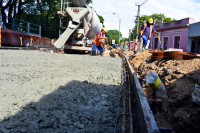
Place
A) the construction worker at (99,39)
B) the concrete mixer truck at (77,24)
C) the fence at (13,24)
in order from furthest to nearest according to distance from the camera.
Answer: the fence at (13,24), the construction worker at (99,39), the concrete mixer truck at (77,24)

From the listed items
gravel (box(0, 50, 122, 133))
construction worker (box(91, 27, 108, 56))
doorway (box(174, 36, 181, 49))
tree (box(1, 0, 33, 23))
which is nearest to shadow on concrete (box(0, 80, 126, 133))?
gravel (box(0, 50, 122, 133))

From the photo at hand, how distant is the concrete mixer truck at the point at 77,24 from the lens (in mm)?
9673

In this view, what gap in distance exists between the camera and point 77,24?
32.8 feet

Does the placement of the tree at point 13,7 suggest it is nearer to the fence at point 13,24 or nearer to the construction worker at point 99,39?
the fence at point 13,24

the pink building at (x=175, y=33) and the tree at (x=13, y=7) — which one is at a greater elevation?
the tree at (x=13, y=7)

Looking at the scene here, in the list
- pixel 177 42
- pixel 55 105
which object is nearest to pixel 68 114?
pixel 55 105

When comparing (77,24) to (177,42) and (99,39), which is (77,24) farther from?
(177,42)

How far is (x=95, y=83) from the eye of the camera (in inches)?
160

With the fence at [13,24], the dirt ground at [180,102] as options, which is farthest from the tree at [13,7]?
the dirt ground at [180,102]

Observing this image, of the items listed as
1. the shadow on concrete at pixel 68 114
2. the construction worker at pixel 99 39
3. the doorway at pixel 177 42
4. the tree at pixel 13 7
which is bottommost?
the shadow on concrete at pixel 68 114

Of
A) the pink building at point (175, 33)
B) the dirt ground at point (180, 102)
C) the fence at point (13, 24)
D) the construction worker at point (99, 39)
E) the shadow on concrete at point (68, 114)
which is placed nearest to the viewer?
the shadow on concrete at point (68, 114)

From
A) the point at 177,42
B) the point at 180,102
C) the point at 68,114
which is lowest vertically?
the point at 68,114

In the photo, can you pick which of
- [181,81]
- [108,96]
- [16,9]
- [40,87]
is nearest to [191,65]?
[181,81]

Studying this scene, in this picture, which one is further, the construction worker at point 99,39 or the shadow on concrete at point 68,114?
the construction worker at point 99,39
